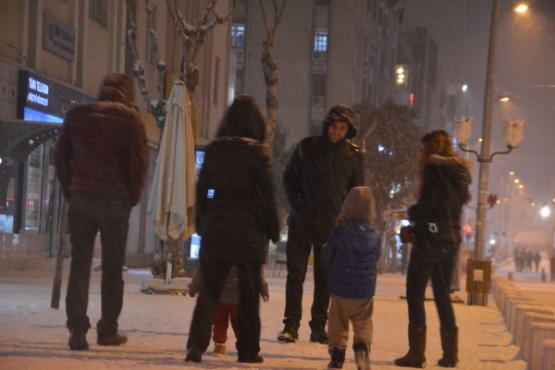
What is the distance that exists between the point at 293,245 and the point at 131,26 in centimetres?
897

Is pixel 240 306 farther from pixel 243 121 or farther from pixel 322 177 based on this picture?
pixel 322 177

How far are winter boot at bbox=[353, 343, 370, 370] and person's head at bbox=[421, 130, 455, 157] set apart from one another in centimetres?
184

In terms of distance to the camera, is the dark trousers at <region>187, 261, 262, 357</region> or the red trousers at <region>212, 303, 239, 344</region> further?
the red trousers at <region>212, 303, 239, 344</region>

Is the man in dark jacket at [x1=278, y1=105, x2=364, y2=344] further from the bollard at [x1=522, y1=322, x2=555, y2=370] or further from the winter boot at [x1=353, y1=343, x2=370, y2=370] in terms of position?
the bollard at [x1=522, y1=322, x2=555, y2=370]

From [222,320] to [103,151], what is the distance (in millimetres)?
1486

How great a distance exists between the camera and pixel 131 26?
53.1 ft

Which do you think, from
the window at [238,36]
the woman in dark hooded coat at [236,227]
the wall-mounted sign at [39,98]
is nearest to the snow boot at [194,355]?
the woman in dark hooded coat at [236,227]

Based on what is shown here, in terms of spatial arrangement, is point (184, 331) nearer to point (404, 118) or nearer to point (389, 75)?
point (404, 118)

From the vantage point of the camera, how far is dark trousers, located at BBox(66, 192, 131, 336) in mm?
6891

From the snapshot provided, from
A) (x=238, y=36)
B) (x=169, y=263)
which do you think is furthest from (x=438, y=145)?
(x=238, y=36)

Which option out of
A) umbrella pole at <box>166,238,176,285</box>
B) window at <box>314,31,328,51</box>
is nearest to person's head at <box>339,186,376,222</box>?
umbrella pole at <box>166,238,176,285</box>

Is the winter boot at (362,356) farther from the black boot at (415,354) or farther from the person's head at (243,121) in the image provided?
the person's head at (243,121)

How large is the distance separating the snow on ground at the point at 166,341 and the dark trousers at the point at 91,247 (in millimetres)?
308

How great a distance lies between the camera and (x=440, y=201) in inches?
301
